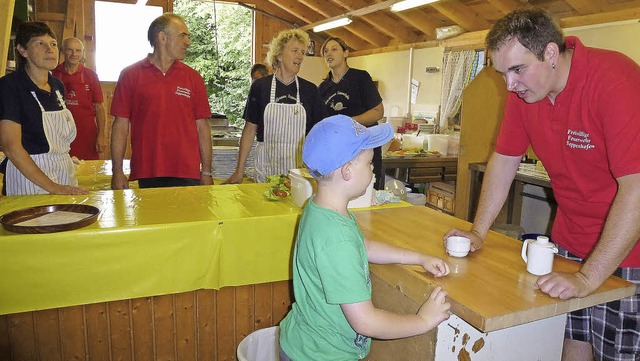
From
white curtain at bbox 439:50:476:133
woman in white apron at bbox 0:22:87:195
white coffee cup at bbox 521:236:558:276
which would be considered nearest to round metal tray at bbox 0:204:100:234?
woman in white apron at bbox 0:22:87:195

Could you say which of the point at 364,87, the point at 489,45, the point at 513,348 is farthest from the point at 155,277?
the point at 364,87

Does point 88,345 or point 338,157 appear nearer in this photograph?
point 338,157

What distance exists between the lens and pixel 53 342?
6.15 feet

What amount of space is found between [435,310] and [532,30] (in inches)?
33.2

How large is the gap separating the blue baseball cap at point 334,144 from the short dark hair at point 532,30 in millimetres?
534

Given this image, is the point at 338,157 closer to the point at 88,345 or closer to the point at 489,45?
the point at 489,45

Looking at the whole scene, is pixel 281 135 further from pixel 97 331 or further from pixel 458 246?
pixel 458 246

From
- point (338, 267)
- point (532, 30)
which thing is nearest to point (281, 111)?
point (532, 30)

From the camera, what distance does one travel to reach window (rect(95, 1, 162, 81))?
8.89 meters

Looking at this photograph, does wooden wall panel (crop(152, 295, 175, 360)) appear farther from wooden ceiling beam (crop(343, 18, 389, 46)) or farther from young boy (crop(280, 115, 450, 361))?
wooden ceiling beam (crop(343, 18, 389, 46))

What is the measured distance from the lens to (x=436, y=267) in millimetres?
1336

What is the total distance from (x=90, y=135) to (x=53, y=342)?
288 cm

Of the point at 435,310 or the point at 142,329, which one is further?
the point at 142,329

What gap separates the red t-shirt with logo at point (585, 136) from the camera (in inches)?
51.6
